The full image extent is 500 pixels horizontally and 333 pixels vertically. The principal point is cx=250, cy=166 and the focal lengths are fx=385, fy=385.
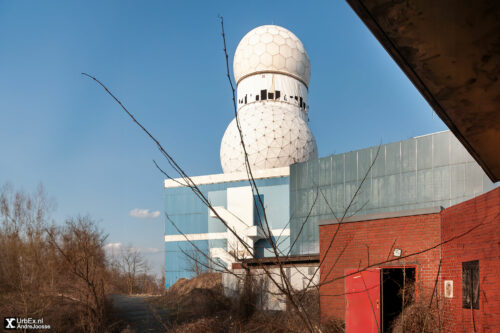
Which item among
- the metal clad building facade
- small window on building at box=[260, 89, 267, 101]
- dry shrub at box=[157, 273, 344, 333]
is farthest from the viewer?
small window on building at box=[260, 89, 267, 101]

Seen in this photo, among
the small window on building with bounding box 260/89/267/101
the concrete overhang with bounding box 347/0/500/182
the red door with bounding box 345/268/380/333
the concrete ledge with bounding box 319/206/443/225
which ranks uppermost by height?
the small window on building with bounding box 260/89/267/101

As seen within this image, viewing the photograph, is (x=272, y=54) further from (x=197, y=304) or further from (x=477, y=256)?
(x=477, y=256)

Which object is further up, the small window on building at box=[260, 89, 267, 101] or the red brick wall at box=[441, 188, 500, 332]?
the small window on building at box=[260, 89, 267, 101]

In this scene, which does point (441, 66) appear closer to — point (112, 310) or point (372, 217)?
point (372, 217)

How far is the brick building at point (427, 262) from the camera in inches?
312

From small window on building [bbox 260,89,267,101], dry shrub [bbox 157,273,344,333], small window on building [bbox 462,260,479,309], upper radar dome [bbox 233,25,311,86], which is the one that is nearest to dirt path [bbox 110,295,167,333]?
A: dry shrub [bbox 157,273,344,333]

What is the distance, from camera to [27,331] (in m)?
12.9

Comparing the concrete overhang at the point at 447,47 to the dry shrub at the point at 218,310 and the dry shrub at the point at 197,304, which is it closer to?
the dry shrub at the point at 218,310

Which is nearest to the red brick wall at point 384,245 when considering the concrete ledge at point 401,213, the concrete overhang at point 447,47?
the concrete ledge at point 401,213

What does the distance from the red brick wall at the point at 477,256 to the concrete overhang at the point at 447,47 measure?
584cm

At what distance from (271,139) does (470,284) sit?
25.7 m

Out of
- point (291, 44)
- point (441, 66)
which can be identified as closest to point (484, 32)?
point (441, 66)

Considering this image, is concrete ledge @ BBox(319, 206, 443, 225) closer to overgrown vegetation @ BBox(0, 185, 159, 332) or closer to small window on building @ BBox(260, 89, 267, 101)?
overgrown vegetation @ BBox(0, 185, 159, 332)

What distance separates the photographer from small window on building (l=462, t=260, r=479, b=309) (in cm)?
838
